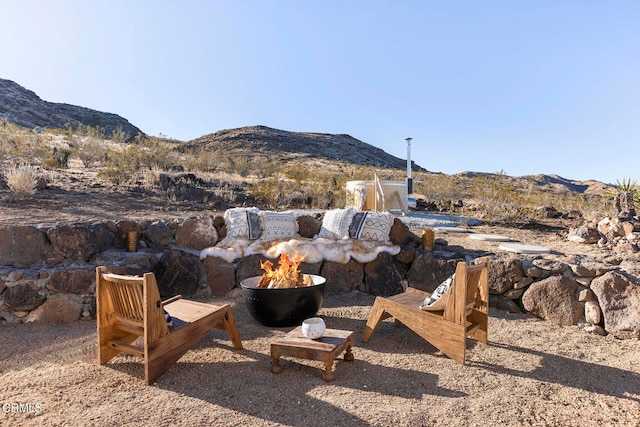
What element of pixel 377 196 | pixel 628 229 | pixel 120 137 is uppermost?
pixel 120 137

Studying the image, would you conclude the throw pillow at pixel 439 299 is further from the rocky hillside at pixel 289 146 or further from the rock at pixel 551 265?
the rocky hillside at pixel 289 146

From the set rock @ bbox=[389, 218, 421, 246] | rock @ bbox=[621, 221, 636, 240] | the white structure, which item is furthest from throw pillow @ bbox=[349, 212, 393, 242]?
the white structure

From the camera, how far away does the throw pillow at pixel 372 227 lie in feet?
17.1

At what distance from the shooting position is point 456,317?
3.06m

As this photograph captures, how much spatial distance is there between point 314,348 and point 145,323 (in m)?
1.15

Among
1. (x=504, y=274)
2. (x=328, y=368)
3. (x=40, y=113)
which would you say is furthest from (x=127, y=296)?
(x=40, y=113)

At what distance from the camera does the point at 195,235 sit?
545 centimetres

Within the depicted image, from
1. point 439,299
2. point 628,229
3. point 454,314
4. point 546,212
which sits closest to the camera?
point 454,314

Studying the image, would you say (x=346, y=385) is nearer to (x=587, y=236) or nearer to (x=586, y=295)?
(x=586, y=295)

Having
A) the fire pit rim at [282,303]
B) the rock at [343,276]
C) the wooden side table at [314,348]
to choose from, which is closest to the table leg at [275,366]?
the wooden side table at [314,348]

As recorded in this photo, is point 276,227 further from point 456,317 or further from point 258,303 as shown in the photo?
point 456,317

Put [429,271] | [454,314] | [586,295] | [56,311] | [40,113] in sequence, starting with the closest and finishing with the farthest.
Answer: [454,314] → [586,295] → [56,311] → [429,271] → [40,113]

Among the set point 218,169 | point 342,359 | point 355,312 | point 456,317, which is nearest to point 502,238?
point 355,312

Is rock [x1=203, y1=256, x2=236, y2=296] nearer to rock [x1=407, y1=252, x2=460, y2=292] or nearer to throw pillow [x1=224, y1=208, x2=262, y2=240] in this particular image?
throw pillow [x1=224, y1=208, x2=262, y2=240]
